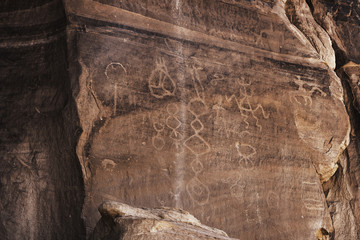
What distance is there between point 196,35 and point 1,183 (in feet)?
6.19

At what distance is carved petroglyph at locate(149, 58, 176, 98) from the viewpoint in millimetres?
3857

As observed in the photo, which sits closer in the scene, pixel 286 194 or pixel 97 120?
pixel 97 120

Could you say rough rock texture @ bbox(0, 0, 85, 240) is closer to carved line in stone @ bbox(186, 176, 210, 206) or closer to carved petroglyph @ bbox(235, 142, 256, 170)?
carved line in stone @ bbox(186, 176, 210, 206)

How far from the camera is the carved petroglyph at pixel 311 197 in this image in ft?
14.1

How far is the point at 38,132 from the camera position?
3.68 meters

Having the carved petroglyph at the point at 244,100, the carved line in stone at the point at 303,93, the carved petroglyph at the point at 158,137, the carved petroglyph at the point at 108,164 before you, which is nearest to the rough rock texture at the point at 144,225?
the carved petroglyph at the point at 108,164

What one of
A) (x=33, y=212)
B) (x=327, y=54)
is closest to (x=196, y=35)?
(x=327, y=54)

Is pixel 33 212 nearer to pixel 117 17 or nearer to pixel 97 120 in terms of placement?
pixel 97 120

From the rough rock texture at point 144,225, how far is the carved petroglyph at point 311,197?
5.39ft

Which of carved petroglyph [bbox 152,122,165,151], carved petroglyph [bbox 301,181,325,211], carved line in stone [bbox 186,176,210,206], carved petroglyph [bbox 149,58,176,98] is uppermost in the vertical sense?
carved petroglyph [bbox 149,58,176,98]

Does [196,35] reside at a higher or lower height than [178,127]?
higher

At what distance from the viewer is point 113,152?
359 centimetres

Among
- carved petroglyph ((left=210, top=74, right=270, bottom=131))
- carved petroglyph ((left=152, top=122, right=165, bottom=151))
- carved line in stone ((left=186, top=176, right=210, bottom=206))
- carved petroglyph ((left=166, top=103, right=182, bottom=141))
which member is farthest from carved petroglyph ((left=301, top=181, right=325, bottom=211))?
carved petroglyph ((left=152, top=122, right=165, bottom=151))

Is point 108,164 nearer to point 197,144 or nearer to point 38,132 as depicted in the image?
point 38,132
